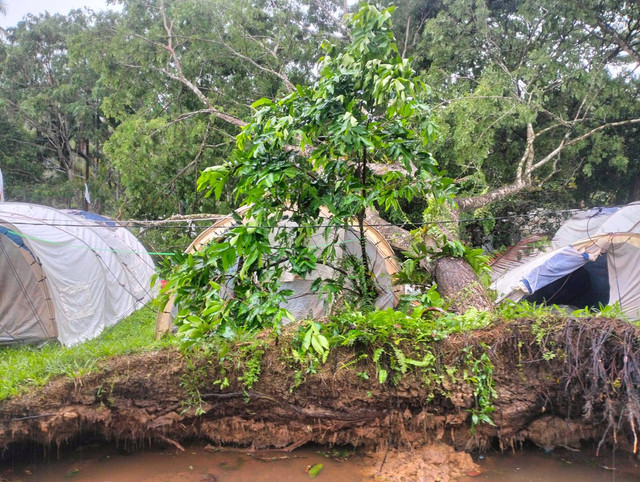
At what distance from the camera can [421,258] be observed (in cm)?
A: 579

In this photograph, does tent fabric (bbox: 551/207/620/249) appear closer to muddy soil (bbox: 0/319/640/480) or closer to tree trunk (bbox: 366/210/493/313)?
tree trunk (bbox: 366/210/493/313)

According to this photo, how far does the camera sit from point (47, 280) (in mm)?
7004

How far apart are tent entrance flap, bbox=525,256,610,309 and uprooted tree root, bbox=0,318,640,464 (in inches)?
146

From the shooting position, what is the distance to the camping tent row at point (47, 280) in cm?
691

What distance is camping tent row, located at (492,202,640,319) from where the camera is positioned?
7.09 meters

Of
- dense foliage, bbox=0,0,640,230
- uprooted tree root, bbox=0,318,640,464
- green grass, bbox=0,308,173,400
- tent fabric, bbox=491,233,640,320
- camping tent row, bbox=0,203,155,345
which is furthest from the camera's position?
dense foliage, bbox=0,0,640,230

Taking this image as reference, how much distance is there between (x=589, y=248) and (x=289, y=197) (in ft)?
16.8

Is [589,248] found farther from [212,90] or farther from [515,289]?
[212,90]

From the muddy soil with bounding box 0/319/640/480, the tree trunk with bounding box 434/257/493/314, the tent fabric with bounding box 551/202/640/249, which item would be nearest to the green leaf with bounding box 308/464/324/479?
the muddy soil with bounding box 0/319/640/480

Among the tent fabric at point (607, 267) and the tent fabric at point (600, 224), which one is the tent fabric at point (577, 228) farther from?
the tent fabric at point (607, 267)

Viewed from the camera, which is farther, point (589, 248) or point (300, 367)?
point (589, 248)

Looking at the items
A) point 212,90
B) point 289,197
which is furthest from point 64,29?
point 289,197

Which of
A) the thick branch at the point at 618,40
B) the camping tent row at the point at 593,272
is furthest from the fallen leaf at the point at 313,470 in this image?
the thick branch at the point at 618,40

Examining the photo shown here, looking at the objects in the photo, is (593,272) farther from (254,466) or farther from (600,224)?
(254,466)
